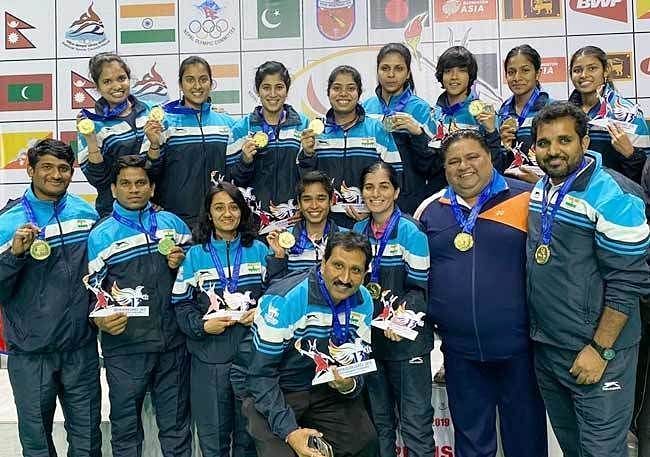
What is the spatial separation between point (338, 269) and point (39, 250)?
1544 mm

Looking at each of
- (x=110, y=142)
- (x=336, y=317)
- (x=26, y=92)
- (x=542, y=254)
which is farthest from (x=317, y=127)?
(x=26, y=92)

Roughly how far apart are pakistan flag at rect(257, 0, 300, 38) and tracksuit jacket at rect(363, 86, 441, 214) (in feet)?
5.78

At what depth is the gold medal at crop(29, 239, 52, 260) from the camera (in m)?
3.29

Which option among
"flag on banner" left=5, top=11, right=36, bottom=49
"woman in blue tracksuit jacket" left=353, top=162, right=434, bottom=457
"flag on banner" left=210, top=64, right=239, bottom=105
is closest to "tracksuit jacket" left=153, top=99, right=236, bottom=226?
"woman in blue tracksuit jacket" left=353, top=162, right=434, bottom=457

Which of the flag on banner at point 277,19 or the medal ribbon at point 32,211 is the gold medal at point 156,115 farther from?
the flag on banner at point 277,19

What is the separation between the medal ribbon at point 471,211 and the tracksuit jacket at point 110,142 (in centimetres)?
185

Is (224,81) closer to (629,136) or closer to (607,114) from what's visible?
(607,114)

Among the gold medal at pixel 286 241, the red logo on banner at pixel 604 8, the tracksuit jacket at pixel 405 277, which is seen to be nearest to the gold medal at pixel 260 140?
the gold medal at pixel 286 241

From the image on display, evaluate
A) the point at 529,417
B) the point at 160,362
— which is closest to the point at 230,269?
the point at 160,362

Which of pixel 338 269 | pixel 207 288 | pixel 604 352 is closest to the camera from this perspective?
pixel 604 352

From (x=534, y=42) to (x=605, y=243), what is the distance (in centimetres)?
320

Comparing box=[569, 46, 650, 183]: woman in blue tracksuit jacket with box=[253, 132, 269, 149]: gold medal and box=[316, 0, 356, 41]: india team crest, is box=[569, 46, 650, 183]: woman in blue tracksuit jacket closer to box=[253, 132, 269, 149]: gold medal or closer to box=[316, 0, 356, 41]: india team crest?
box=[253, 132, 269, 149]: gold medal

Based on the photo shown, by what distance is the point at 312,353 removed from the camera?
2805 mm

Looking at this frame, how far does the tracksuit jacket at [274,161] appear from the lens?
12.9 feet
